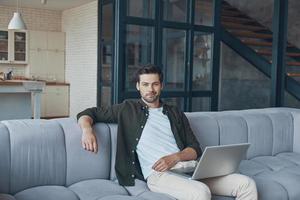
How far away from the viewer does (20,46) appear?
9.41 m

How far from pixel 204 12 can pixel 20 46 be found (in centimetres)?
551

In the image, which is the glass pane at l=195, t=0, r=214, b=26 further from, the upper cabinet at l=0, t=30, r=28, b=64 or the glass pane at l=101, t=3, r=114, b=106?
the upper cabinet at l=0, t=30, r=28, b=64

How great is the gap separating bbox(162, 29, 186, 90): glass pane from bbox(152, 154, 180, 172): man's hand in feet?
9.18

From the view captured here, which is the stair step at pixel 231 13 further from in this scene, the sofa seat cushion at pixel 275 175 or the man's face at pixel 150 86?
the man's face at pixel 150 86

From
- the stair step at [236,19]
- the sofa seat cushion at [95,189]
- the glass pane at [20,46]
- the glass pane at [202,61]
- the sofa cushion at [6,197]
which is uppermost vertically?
Answer: the stair step at [236,19]

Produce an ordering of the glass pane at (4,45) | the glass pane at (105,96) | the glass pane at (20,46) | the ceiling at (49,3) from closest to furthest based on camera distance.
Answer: the glass pane at (105,96), the ceiling at (49,3), the glass pane at (4,45), the glass pane at (20,46)

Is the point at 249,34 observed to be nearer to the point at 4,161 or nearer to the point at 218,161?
the point at 218,161

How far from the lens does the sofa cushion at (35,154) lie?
2365 millimetres

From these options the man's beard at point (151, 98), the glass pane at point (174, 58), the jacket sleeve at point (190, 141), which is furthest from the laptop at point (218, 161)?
the glass pane at point (174, 58)

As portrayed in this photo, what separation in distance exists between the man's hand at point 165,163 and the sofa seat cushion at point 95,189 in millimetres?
252

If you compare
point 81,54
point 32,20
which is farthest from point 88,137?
point 32,20

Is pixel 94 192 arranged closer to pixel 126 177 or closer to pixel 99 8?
pixel 126 177

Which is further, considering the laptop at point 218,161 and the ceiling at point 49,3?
the ceiling at point 49,3

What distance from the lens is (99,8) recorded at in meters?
8.19
